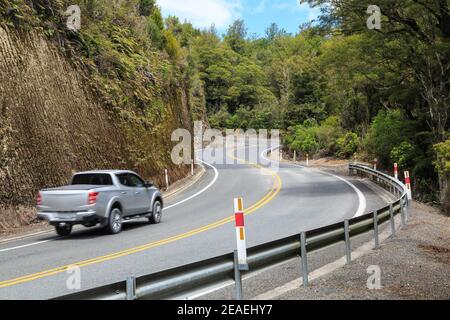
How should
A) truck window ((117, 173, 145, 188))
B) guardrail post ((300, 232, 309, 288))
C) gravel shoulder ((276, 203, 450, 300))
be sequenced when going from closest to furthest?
gravel shoulder ((276, 203, 450, 300)), guardrail post ((300, 232, 309, 288)), truck window ((117, 173, 145, 188))

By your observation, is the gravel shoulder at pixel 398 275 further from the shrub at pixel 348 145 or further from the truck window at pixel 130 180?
the shrub at pixel 348 145

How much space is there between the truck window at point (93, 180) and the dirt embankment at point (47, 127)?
231cm

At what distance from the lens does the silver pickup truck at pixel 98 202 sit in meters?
13.1

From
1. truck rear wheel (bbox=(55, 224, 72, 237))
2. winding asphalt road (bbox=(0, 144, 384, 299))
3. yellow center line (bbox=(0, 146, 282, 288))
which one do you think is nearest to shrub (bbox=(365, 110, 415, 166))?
winding asphalt road (bbox=(0, 144, 384, 299))

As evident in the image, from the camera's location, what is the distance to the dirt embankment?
16.1m

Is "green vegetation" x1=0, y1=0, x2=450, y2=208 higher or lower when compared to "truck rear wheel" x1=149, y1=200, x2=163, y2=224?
higher

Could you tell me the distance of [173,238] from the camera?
1265 centimetres

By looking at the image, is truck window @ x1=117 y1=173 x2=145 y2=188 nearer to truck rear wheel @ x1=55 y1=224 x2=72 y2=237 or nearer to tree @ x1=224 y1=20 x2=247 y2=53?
truck rear wheel @ x1=55 y1=224 x2=72 y2=237

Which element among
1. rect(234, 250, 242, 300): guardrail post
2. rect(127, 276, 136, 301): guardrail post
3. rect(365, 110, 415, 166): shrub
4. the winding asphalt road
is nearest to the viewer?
rect(127, 276, 136, 301): guardrail post

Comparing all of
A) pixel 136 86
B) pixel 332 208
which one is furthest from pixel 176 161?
pixel 332 208

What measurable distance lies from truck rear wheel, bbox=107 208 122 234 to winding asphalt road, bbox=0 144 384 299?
0.29 m

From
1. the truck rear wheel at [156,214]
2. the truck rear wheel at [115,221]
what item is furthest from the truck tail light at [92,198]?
the truck rear wheel at [156,214]
